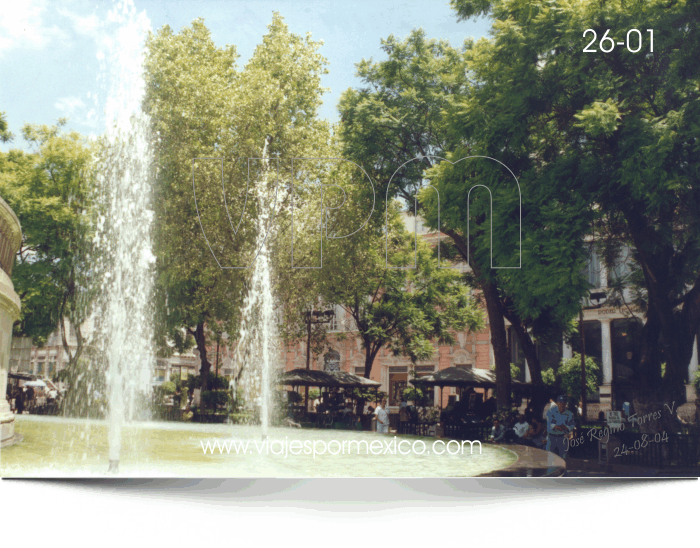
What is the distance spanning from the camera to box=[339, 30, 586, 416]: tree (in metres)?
13.2

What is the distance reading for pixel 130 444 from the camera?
12648 mm

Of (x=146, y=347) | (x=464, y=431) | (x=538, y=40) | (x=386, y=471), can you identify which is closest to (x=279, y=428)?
(x=386, y=471)

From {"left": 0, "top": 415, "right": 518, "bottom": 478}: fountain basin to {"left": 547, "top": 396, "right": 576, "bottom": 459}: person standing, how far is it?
939 millimetres

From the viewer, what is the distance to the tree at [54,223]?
43.9 ft

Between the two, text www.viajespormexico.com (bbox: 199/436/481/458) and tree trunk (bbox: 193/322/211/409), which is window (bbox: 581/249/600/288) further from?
tree trunk (bbox: 193/322/211/409)

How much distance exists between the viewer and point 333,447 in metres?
12.7

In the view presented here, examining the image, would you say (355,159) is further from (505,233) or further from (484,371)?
(484,371)

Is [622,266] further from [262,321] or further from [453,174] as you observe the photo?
[262,321]

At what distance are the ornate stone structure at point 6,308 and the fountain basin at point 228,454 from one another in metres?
0.40

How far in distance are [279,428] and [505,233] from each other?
6.07 meters

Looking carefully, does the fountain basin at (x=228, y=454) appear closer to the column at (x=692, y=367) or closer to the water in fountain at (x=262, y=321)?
the water in fountain at (x=262, y=321)

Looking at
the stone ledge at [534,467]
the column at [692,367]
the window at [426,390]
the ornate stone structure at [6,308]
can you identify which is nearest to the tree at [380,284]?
the window at [426,390]

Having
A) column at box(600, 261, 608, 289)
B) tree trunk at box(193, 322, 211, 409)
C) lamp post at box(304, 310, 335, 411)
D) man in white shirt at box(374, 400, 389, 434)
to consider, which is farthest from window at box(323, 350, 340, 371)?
column at box(600, 261, 608, 289)

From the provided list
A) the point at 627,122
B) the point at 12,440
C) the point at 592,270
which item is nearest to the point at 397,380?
the point at 592,270
